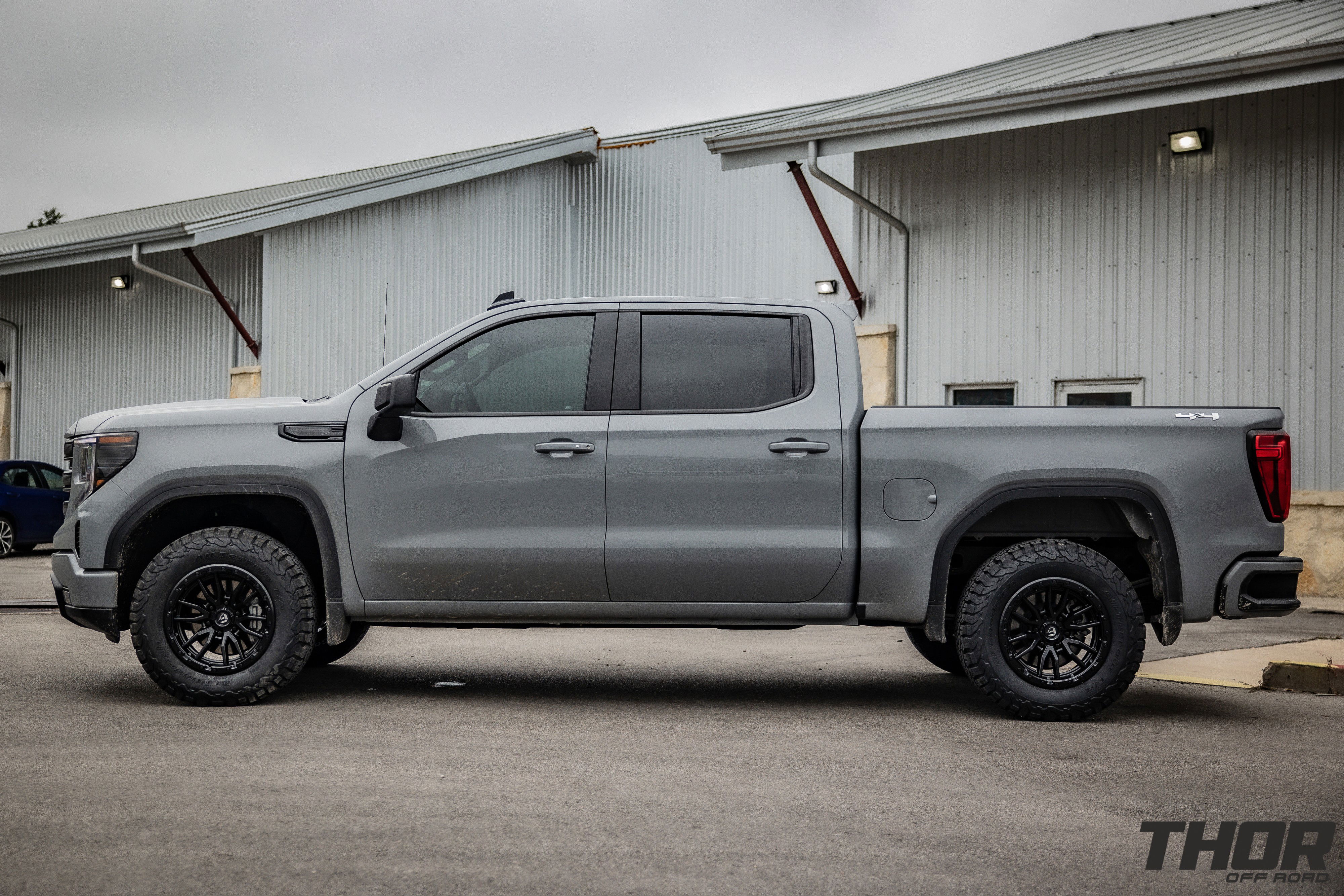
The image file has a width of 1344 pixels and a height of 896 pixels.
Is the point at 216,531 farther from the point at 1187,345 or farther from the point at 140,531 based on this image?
the point at 1187,345

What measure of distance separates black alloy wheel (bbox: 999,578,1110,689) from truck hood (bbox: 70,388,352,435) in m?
3.46

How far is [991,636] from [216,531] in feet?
12.6

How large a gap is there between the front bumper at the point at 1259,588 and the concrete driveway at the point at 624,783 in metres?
0.59

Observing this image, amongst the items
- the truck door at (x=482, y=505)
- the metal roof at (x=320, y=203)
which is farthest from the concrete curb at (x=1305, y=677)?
the metal roof at (x=320, y=203)

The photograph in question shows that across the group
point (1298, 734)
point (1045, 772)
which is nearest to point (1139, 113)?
point (1298, 734)

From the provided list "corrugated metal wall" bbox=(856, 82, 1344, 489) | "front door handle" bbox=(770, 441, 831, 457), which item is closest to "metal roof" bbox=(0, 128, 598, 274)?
"corrugated metal wall" bbox=(856, 82, 1344, 489)

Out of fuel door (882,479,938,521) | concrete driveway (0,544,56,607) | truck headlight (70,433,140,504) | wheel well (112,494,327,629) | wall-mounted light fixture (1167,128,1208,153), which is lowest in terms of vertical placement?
concrete driveway (0,544,56,607)

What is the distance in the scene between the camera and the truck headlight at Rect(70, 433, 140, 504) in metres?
6.05

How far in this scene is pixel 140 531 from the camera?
245 inches

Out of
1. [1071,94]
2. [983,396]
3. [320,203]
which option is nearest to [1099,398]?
[983,396]

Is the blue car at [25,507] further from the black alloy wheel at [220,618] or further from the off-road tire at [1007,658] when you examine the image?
the off-road tire at [1007,658]

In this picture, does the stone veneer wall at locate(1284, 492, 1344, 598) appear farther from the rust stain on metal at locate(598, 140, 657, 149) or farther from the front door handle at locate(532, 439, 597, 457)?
the rust stain on metal at locate(598, 140, 657, 149)

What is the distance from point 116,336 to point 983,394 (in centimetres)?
1609

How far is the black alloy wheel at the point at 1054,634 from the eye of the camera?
5898mm
